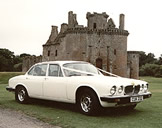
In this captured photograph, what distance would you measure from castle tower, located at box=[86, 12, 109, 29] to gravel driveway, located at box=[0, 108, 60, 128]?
148ft

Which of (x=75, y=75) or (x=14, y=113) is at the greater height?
(x=75, y=75)

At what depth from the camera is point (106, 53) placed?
50.8m

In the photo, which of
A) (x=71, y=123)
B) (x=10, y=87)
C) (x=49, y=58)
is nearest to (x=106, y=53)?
(x=49, y=58)

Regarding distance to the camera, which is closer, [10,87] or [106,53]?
[10,87]

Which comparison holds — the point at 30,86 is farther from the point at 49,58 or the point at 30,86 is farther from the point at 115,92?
the point at 49,58

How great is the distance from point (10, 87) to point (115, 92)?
15.6 ft

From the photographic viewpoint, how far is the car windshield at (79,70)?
8.30 m

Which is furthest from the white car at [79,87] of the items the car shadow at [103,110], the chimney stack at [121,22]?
the chimney stack at [121,22]

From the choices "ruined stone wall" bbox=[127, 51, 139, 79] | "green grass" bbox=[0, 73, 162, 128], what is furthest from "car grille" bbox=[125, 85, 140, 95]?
"ruined stone wall" bbox=[127, 51, 139, 79]

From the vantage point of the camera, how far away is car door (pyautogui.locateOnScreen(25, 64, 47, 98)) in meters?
8.93

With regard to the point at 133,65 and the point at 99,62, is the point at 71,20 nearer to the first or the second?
the point at 99,62

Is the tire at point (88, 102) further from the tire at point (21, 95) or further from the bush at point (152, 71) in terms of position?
the bush at point (152, 71)

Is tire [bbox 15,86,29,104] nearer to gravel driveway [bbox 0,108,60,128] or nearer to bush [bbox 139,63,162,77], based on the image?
gravel driveway [bbox 0,108,60,128]

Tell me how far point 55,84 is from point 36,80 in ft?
3.50
